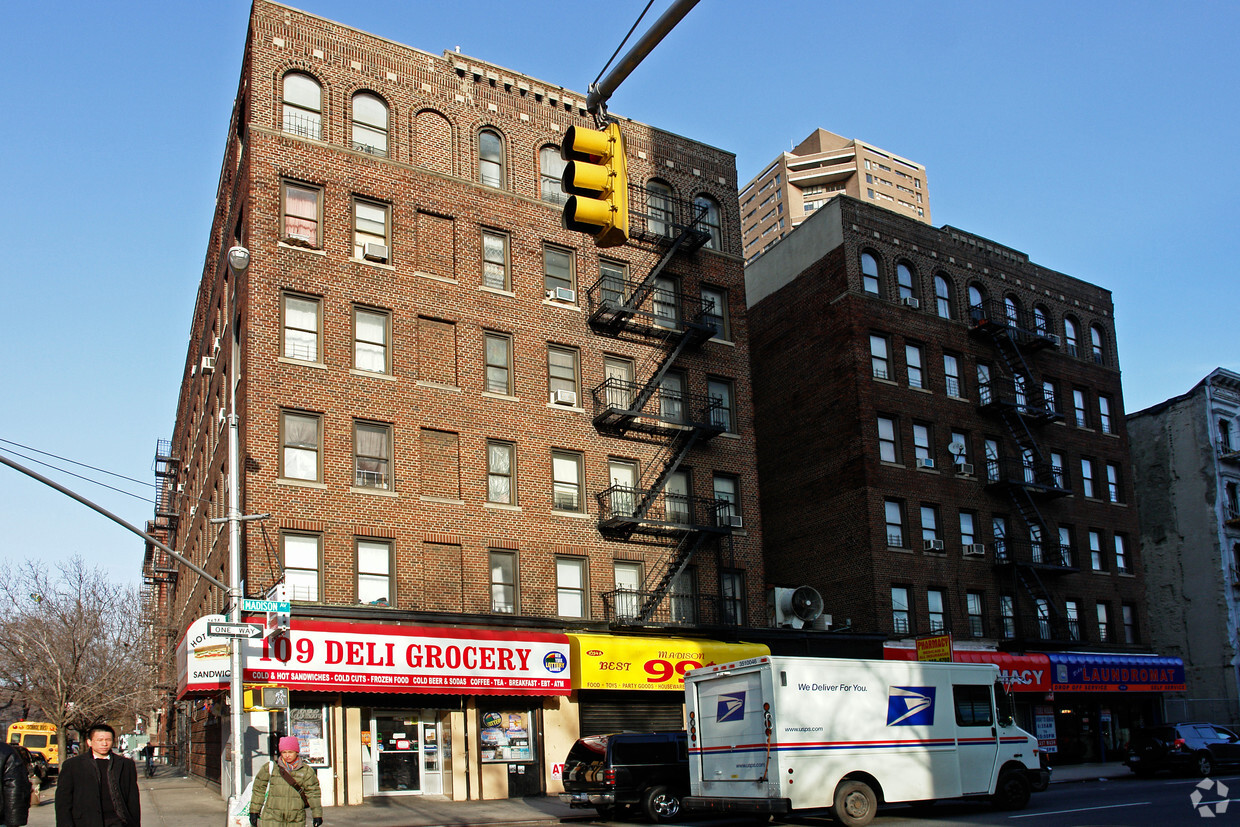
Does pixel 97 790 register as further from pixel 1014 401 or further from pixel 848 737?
A: pixel 1014 401

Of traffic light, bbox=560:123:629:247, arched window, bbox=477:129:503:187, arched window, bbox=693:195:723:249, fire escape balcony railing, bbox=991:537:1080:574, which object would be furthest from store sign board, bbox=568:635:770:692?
traffic light, bbox=560:123:629:247

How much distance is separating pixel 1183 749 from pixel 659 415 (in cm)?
1725

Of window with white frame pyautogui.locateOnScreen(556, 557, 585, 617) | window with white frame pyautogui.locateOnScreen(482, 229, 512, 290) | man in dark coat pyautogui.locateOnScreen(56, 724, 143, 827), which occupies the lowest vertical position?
man in dark coat pyautogui.locateOnScreen(56, 724, 143, 827)

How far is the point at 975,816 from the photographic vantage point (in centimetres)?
1922

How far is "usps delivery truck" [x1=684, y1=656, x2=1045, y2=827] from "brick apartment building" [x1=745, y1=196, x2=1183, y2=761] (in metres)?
15.8

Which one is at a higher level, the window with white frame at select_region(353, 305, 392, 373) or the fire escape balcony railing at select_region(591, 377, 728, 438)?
the window with white frame at select_region(353, 305, 392, 373)

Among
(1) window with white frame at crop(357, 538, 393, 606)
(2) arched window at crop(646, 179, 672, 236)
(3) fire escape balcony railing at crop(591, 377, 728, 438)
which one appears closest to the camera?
(1) window with white frame at crop(357, 538, 393, 606)

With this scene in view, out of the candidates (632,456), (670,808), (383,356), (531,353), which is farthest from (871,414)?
(670,808)

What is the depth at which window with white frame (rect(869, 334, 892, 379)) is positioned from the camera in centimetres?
3988

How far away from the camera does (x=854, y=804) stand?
1841 cm

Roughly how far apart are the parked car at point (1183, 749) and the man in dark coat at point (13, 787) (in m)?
28.8

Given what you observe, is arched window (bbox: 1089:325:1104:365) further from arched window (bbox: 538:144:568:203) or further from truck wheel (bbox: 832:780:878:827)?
truck wheel (bbox: 832:780:878:827)

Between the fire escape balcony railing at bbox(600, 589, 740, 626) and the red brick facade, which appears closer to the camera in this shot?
the fire escape balcony railing at bbox(600, 589, 740, 626)

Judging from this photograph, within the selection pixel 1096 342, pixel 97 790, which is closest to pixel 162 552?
pixel 1096 342
